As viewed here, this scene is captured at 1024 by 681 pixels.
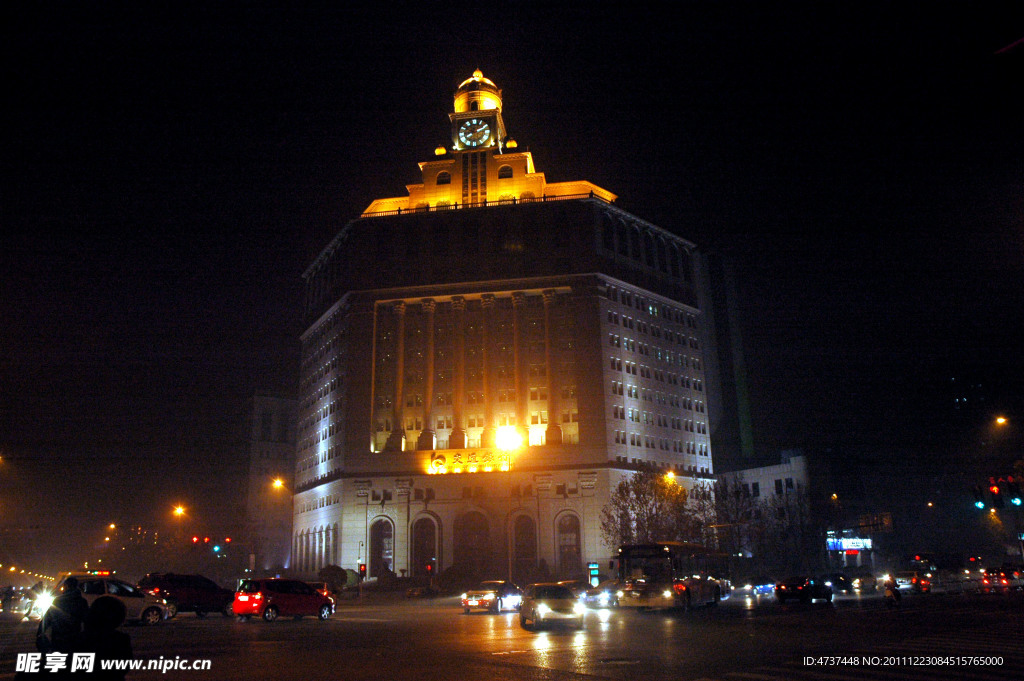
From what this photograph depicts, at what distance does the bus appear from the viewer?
3559 centimetres

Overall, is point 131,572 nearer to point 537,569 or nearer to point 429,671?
point 537,569

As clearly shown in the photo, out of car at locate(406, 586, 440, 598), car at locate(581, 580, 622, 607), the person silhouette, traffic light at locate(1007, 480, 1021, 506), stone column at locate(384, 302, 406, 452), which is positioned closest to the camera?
the person silhouette

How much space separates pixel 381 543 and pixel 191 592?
190ft

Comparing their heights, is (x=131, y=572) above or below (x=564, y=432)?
below

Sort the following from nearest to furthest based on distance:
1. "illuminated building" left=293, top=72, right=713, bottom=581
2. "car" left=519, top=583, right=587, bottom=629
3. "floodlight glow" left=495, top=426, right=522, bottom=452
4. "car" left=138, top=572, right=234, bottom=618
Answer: "car" left=519, top=583, right=587, bottom=629, "car" left=138, top=572, right=234, bottom=618, "illuminated building" left=293, top=72, right=713, bottom=581, "floodlight glow" left=495, top=426, right=522, bottom=452

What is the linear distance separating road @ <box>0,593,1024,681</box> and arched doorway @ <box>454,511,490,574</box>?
2323 inches

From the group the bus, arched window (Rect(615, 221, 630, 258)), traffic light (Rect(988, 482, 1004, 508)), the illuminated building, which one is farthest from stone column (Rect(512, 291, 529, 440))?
traffic light (Rect(988, 482, 1004, 508))

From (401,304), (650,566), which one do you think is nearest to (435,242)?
(401,304)

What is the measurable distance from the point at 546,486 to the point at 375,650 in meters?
69.7

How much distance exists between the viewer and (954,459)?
10256cm

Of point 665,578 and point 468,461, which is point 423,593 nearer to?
point 468,461

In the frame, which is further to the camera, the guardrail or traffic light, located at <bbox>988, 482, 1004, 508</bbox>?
the guardrail

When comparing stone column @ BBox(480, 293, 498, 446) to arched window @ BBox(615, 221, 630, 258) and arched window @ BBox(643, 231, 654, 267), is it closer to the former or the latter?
arched window @ BBox(615, 221, 630, 258)

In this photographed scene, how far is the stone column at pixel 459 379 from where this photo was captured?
92250 mm
